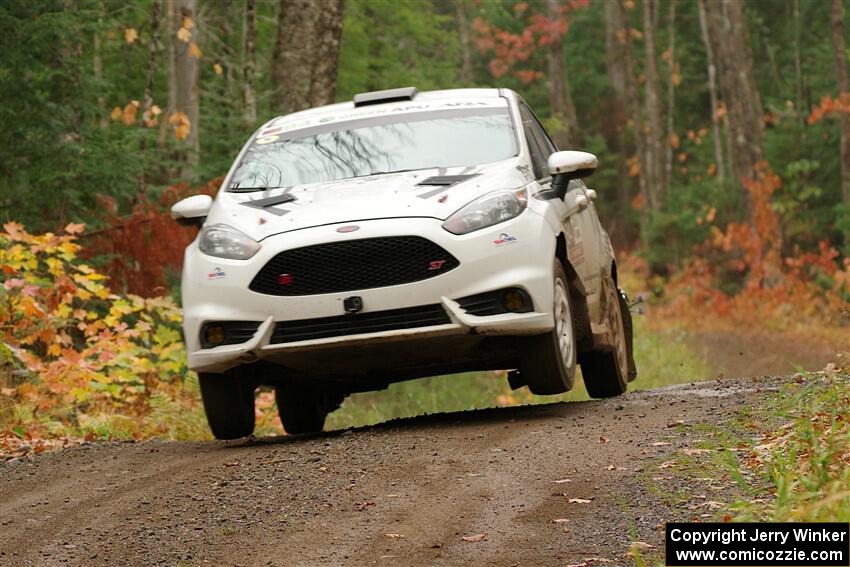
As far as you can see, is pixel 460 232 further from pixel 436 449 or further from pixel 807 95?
pixel 807 95

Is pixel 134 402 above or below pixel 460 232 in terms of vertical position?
below

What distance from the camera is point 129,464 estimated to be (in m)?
7.87

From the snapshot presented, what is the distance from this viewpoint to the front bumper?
7770mm

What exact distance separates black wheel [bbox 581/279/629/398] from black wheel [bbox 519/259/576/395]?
1627 millimetres

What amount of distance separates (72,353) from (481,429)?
479 centimetres

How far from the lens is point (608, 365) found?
10234 millimetres

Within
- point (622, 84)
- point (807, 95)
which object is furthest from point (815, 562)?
point (622, 84)

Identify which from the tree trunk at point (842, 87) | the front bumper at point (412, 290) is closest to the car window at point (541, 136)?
the front bumper at point (412, 290)

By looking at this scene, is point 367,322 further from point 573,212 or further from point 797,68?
point 797,68

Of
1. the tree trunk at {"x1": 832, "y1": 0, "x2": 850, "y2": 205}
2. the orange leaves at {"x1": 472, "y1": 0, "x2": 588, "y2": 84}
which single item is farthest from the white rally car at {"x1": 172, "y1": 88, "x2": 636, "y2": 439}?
the orange leaves at {"x1": 472, "y1": 0, "x2": 588, "y2": 84}

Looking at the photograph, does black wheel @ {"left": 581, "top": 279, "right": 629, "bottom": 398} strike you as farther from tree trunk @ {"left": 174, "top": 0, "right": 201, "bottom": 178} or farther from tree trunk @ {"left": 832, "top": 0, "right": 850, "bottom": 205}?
tree trunk @ {"left": 832, "top": 0, "right": 850, "bottom": 205}

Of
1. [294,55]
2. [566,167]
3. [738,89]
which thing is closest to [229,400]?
[566,167]

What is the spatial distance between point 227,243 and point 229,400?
3.34 ft

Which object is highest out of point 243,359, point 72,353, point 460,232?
point 460,232
